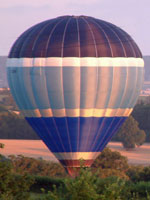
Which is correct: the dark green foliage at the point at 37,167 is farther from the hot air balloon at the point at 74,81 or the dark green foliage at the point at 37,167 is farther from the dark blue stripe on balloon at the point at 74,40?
the dark blue stripe on balloon at the point at 74,40

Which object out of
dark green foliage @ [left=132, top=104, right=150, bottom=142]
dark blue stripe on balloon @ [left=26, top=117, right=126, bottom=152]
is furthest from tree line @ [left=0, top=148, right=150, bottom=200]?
dark green foliage @ [left=132, top=104, right=150, bottom=142]

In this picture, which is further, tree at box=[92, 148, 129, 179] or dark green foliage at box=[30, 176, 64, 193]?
tree at box=[92, 148, 129, 179]

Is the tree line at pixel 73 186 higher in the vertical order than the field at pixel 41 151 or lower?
higher

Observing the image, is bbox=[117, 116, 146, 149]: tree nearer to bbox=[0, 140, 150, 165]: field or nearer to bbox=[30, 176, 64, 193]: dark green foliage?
bbox=[0, 140, 150, 165]: field

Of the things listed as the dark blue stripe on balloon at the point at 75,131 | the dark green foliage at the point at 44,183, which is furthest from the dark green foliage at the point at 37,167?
the dark green foliage at the point at 44,183

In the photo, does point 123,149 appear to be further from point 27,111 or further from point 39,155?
point 27,111

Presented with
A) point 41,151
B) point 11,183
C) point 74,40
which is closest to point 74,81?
point 74,40

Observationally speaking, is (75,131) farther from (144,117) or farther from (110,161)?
(144,117)
